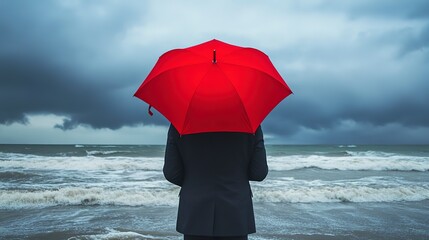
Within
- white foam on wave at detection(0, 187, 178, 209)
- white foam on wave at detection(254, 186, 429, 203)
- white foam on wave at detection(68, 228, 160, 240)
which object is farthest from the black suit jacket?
white foam on wave at detection(254, 186, 429, 203)

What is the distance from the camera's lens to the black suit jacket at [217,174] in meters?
2.09

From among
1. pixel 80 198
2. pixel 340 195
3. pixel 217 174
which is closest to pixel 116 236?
pixel 80 198

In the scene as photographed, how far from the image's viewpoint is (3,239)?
5.70 meters

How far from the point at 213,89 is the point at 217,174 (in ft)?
1.64

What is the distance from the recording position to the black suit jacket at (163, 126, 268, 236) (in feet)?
6.84

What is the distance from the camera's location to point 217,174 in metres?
2.09

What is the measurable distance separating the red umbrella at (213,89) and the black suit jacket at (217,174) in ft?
0.47

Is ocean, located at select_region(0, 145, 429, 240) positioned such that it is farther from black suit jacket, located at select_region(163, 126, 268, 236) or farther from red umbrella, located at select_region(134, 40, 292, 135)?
red umbrella, located at select_region(134, 40, 292, 135)

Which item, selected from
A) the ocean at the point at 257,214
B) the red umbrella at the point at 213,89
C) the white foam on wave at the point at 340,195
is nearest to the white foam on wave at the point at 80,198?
the ocean at the point at 257,214

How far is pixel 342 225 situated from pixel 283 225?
113 centimetres

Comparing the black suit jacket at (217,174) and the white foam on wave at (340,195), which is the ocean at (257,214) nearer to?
the white foam on wave at (340,195)

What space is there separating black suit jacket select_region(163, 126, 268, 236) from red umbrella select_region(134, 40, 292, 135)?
0.47 feet

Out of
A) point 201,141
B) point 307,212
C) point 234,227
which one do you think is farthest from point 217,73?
point 307,212

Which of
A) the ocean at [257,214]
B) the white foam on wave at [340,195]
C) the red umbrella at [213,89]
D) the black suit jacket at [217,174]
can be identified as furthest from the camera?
the white foam on wave at [340,195]
